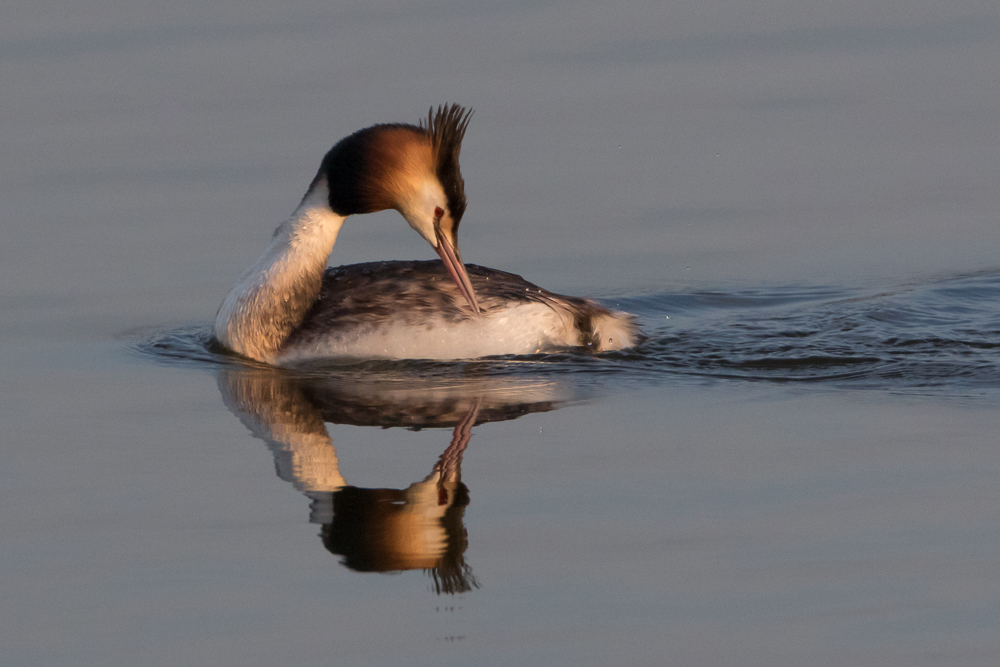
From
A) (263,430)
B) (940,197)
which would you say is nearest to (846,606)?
(263,430)

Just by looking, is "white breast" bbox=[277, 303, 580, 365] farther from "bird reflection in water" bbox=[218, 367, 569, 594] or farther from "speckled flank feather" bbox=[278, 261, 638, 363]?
"bird reflection in water" bbox=[218, 367, 569, 594]

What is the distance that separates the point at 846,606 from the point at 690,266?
581 cm

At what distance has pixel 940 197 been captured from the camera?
37.9 feet

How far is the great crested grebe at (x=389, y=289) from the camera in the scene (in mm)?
8641

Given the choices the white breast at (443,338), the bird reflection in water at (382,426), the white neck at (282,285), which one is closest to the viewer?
the bird reflection in water at (382,426)

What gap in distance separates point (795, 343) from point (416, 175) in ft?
7.63

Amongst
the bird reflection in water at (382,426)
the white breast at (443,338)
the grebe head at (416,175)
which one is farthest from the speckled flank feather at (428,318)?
the bird reflection in water at (382,426)

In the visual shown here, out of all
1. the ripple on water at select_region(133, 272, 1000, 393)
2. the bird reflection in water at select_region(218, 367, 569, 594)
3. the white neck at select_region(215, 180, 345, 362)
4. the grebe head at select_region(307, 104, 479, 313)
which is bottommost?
the bird reflection in water at select_region(218, 367, 569, 594)

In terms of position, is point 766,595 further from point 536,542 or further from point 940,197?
point 940,197

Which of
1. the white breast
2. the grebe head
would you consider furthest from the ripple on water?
the grebe head

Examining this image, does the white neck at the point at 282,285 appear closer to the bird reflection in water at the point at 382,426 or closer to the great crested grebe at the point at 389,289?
the great crested grebe at the point at 389,289

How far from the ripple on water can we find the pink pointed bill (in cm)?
35

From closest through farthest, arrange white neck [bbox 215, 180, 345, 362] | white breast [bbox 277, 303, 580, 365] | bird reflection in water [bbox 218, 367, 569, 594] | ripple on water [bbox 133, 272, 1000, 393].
→ bird reflection in water [bbox 218, 367, 569, 594] < ripple on water [bbox 133, 272, 1000, 393] < white breast [bbox 277, 303, 580, 365] < white neck [bbox 215, 180, 345, 362]

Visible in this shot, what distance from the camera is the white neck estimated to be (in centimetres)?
879
